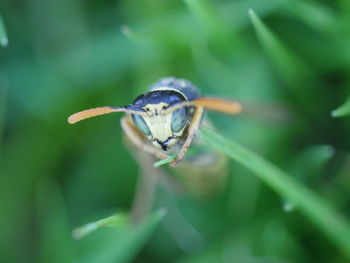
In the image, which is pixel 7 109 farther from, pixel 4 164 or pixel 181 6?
pixel 181 6

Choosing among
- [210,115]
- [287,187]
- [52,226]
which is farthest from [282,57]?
[52,226]

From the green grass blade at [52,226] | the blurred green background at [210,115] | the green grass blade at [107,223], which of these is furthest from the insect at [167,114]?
the green grass blade at [52,226]

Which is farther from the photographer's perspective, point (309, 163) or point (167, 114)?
point (309, 163)

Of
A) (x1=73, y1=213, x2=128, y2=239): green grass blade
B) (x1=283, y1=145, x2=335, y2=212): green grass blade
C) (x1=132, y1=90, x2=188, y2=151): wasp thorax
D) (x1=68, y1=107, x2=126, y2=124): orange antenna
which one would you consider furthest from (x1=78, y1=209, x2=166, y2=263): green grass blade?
(x1=283, y1=145, x2=335, y2=212): green grass blade

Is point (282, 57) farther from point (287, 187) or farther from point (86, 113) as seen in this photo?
point (86, 113)

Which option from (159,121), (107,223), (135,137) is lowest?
(107,223)

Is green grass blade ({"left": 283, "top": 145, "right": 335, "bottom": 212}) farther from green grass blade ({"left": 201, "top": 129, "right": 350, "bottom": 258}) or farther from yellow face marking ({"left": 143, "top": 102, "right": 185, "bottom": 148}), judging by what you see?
yellow face marking ({"left": 143, "top": 102, "right": 185, "bottom": 148})

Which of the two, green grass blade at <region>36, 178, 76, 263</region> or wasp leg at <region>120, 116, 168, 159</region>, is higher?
wasp leg at <region>120, 116, 168, 159</region>
